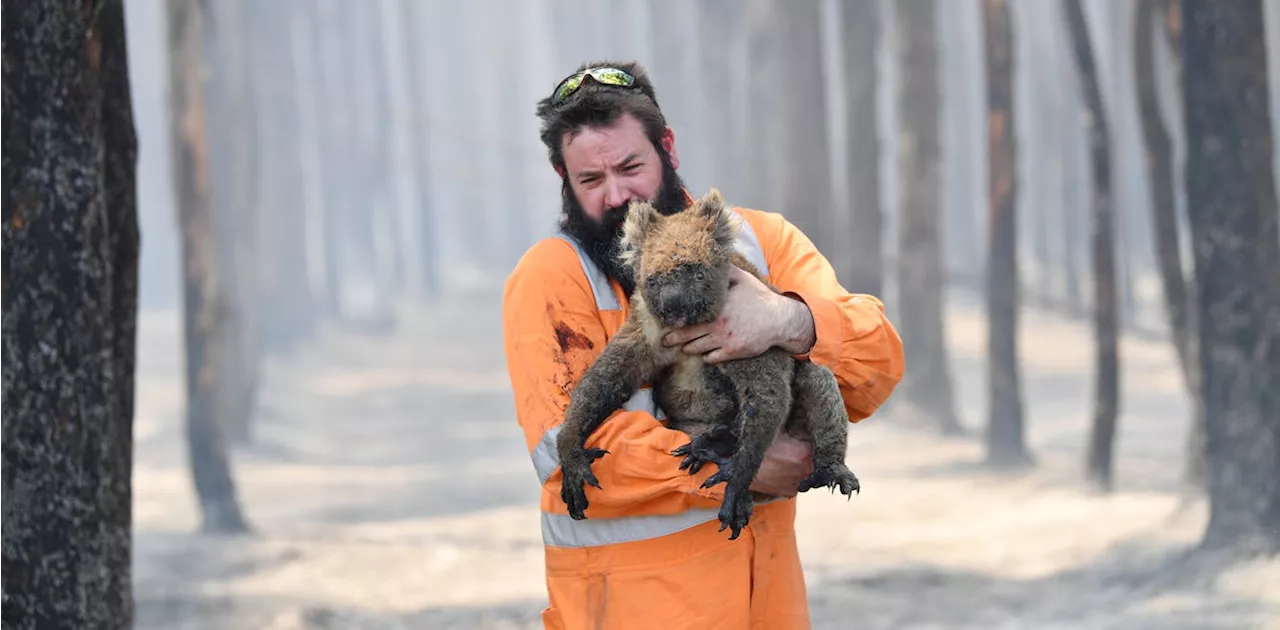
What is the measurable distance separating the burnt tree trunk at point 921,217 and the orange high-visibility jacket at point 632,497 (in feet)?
45.3

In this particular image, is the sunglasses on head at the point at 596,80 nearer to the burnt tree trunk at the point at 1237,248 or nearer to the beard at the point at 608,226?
the beard at the point at 608,226

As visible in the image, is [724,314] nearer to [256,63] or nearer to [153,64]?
[256,63]

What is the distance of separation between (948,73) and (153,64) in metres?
32.9

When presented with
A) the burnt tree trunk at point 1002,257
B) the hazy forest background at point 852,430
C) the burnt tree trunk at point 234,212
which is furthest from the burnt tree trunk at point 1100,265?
the burnt tree trunk at point 234,212

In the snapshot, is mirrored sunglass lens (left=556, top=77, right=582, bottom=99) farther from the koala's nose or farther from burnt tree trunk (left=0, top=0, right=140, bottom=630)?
burnt tree trunk (left=0, top=0, right=140, bottom=630)

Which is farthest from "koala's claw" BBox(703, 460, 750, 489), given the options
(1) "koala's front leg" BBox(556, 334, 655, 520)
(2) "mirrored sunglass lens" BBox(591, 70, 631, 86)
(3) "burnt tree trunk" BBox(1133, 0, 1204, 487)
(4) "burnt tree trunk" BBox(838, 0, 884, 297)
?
(4) "burnt tree trunk" BBox(838, 0, 884, 297)

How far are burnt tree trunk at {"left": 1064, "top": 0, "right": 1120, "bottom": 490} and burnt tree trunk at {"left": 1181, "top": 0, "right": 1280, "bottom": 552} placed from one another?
11.3 ft

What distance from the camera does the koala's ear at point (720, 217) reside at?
3139 millimetres

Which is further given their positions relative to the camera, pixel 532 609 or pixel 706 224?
pixel 532 609

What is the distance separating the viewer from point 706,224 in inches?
123

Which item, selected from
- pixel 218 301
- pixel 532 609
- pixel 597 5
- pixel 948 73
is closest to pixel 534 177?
pixel 597 5

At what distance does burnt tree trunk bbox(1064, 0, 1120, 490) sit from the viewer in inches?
476

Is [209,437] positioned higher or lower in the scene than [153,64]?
lower

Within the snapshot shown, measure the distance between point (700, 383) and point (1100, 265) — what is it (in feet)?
33.3
